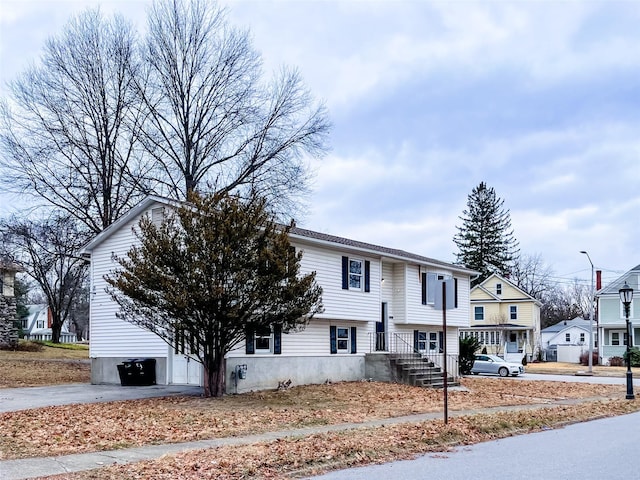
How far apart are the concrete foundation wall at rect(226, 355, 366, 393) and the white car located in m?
14.2

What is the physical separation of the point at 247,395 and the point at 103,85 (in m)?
16.9

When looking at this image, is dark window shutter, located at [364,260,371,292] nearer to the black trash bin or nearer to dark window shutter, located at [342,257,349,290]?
dark window shutter, located at [342,257,349,290]

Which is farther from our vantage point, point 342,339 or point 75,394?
point 342,339

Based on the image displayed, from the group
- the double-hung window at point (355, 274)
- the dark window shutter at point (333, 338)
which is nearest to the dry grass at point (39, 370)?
the dark window shutter at point (333, 338)

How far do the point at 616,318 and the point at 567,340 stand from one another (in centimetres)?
1569

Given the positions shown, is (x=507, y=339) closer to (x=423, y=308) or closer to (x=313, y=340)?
(x=423, y=308)

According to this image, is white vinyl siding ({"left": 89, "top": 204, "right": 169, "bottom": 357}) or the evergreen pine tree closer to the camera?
white vinyl siding ({"left": 89, "top": 204, "right": 169, "bottom": 357})

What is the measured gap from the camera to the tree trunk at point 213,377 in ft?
63.8

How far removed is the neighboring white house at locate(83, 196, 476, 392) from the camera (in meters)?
23.1

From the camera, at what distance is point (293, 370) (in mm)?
24141

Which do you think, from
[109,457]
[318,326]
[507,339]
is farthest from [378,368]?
[507,339]

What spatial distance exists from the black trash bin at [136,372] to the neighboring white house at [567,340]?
159 feet

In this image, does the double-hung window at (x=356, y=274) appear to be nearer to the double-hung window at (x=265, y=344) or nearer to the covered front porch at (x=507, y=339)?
the double-hung window at (x=265, y=344)

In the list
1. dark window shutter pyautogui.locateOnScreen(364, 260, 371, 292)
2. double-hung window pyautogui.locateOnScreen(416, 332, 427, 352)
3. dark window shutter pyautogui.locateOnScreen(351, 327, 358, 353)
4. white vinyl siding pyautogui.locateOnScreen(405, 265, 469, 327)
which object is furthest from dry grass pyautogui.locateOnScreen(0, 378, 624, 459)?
double-hung window pyautogui.locateOnScreen(416, 332, 427, 352)
